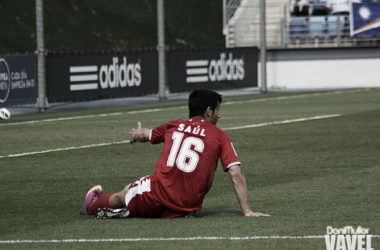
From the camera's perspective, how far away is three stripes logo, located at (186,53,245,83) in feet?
111

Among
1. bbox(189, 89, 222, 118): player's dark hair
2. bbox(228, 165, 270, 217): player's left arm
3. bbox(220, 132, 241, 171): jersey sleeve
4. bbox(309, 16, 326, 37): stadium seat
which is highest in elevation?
bbox(309, 16, 326, 37): stadium seat

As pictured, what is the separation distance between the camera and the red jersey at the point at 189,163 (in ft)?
29.7

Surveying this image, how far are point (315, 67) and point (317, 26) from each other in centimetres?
244

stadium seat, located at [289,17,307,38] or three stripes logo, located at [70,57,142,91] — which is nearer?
three stripes logo, located at [70,57,142,91]

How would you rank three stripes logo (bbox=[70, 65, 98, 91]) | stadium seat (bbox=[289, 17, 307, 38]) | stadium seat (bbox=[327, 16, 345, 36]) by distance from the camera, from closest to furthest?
1. three stripes logo (bbox=[70, 65, 98, 91])
2. stadium seat (bbox=[327, 16, 345, 36])
3. stadium seat (bbox=[289, 17, 307, 38])

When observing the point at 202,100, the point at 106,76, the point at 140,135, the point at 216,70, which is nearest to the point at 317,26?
the point at 216,70

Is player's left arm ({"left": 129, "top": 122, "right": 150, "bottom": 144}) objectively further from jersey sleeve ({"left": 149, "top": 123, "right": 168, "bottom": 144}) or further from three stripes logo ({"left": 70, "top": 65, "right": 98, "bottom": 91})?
three stripes logo ({"left": 70, "top": 65, "right": 98, "bottom": 91})

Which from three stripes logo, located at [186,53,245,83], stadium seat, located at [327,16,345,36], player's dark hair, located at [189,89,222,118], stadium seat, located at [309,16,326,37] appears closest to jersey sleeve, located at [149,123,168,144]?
player's dark hair, located at [189,89,222,118]

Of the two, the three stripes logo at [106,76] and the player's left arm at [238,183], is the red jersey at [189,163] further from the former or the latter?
the three stripes logo at [106,76]

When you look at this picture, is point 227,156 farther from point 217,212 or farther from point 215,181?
point 215,181

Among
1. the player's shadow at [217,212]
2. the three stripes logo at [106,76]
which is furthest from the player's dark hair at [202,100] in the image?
the three stripes logo at [106,76]

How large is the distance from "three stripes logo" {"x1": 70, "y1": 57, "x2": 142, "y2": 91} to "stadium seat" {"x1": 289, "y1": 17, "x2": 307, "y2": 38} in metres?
12.0

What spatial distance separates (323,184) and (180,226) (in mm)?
3498

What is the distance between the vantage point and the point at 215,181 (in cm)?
1248
